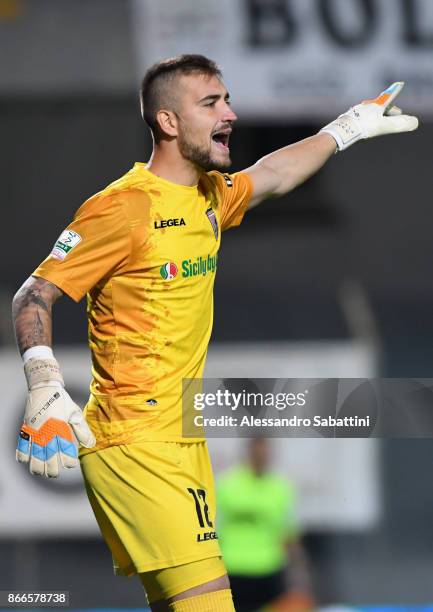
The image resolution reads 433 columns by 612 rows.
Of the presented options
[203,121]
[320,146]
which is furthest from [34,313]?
[320,146]

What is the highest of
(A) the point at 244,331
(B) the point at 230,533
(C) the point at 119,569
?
(A) the point at 244,331

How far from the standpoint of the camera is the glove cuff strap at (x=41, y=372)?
3.49 m

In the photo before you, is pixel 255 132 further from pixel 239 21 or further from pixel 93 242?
pixel 93 242

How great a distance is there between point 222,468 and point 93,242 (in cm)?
458

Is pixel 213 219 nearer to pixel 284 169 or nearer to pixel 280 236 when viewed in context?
pixel 284 169

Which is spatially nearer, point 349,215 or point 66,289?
point 66,289

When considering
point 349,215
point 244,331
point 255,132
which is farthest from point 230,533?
point 349,215

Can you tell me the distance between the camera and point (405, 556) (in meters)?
9.61

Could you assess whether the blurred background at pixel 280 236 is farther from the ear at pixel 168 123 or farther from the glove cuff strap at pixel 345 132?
the ear at pixel 168 123

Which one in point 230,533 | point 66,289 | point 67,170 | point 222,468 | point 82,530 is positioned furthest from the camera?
point 67,170

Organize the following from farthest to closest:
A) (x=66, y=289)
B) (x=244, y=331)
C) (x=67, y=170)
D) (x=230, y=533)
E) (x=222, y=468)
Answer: (x=67, y=170), (x=244, y=331), (x=222, y=468), (x=230, y=533), (x=66, y=289)

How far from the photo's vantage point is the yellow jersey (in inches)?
147

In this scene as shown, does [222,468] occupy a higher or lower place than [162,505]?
higher

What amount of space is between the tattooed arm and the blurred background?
4549 mm
